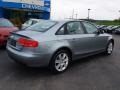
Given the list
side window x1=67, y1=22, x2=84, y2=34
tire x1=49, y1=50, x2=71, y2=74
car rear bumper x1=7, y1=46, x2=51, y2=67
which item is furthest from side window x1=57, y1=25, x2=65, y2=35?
car rear bumper x1=7, y1=46, x2=51, y2=67

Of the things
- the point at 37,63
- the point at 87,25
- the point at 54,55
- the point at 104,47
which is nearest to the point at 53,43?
the point at 54,55

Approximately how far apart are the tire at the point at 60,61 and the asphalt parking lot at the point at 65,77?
154mm

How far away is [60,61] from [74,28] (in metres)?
1.19

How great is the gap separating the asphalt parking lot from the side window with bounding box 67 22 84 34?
1.11 m

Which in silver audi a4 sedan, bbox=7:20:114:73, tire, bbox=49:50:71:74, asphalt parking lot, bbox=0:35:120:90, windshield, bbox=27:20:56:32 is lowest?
asphalt parking lot, bbox=0:35:120:90

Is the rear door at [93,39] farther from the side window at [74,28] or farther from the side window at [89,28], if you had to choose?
the side window at [74,28]

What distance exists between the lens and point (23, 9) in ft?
87.3

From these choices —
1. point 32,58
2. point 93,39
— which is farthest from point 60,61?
point 93,39

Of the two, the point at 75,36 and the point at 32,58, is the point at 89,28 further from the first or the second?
the point at 32,58

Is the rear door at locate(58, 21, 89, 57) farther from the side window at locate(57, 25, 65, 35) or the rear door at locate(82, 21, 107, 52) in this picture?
the rear door at locate(82, 21, 107, 52)

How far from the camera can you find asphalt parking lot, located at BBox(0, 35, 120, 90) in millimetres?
4438

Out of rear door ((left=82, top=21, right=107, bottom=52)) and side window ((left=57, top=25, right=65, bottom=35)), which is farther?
rear door ((left=82, top=21, right=107, bottom=52))

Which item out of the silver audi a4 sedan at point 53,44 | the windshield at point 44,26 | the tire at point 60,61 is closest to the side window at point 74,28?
the silver audi a4 sedan at point 53,44

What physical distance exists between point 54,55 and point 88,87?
4.12ft
